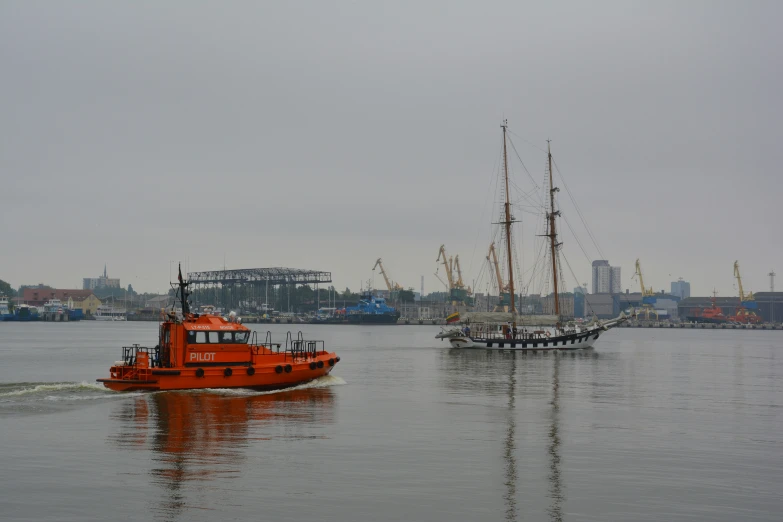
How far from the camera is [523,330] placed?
10781cm

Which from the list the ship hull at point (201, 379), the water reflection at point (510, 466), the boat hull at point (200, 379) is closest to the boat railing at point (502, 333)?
the water reflection at point (510, 466)

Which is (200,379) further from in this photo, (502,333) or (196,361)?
(502,333)

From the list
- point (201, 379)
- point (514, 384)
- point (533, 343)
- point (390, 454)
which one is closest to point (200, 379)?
point (201, 379)

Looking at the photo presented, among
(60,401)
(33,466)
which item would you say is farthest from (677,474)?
(60,401)

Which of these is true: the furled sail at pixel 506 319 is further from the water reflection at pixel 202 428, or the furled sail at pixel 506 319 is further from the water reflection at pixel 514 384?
the water reflection at pixel 202 428

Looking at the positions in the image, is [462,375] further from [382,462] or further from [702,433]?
[382,462]

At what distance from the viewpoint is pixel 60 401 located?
134ft

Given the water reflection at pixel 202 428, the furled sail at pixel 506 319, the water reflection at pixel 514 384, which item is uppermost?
the furled sail at pixel 506 319

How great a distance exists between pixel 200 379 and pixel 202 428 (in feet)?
34.3

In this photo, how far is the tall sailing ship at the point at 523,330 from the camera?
4016 inches

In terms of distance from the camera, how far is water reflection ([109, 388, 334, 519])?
2409cm

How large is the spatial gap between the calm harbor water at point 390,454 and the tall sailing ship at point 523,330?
49639mm

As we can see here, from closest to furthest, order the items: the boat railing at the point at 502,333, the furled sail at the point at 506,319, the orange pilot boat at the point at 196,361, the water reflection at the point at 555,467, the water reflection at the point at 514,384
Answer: the water reflection at the point at 555,467, the water reflection at the point at 514,384, the orange pilot boat at the point at 196,361, the boat railing at the point at 502,333, the furled sail at the point at 506,319

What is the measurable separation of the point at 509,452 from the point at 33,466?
49.9 ft
